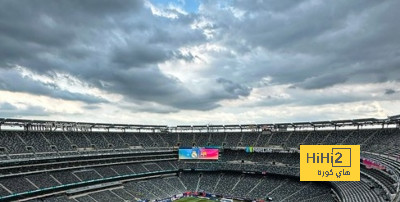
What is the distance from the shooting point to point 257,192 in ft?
264

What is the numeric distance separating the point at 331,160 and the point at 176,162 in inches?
2549

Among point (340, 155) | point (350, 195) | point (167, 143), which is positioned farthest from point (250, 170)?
point (340, 155)

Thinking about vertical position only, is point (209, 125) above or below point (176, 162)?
above

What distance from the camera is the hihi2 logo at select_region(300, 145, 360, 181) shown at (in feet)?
132

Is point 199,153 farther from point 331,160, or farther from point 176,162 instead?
point 331,160

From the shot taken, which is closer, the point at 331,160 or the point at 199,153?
the point at 331,160

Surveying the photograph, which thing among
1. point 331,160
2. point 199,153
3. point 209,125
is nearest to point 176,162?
point 199,153

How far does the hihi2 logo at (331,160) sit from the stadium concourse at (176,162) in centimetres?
842

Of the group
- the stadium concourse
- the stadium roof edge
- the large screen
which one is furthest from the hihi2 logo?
the large screen

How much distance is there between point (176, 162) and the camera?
98.7 m

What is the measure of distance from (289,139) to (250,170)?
14700 millimetres

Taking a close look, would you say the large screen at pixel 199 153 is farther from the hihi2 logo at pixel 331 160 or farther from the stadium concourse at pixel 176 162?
the hihi2 logo at pixel 331 160

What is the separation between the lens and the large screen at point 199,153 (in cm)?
9756

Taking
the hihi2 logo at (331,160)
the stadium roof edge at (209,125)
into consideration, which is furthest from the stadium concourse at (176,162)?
the hihi2 logo at (331,160)
